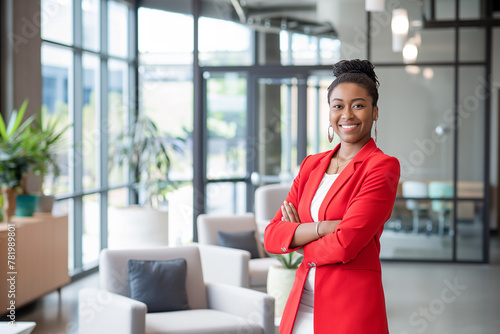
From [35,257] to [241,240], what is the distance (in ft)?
5.93

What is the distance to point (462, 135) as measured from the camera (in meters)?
7.72

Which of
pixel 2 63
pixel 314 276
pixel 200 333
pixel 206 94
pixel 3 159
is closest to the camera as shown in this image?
pixel 314 276

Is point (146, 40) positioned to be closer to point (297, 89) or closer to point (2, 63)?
point (297, 89)

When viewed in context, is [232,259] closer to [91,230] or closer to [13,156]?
[13,156]

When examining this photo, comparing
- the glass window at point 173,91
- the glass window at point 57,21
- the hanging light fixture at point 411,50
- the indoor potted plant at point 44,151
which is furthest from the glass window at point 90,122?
the hanging light fixture at point 411,50

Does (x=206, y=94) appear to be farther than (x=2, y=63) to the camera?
Yes

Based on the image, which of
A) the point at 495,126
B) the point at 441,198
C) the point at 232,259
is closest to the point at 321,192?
the point at 232,259

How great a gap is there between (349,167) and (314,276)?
0.35 metres

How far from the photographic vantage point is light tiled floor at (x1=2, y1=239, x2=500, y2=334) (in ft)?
16.1

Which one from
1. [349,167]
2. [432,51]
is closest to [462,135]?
[432,51]

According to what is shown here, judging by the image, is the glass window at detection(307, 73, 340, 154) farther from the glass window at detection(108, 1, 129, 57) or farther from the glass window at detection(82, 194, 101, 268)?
the glass window at detection(82, 194, 101, 268)

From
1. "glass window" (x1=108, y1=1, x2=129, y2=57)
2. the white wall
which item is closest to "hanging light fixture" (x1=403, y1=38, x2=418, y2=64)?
the white wall

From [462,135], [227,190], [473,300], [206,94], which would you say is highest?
[206,94]

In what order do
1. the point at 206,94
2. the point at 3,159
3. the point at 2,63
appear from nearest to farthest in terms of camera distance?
the point at 3,159, the point at 2,63, the point at 206,94
